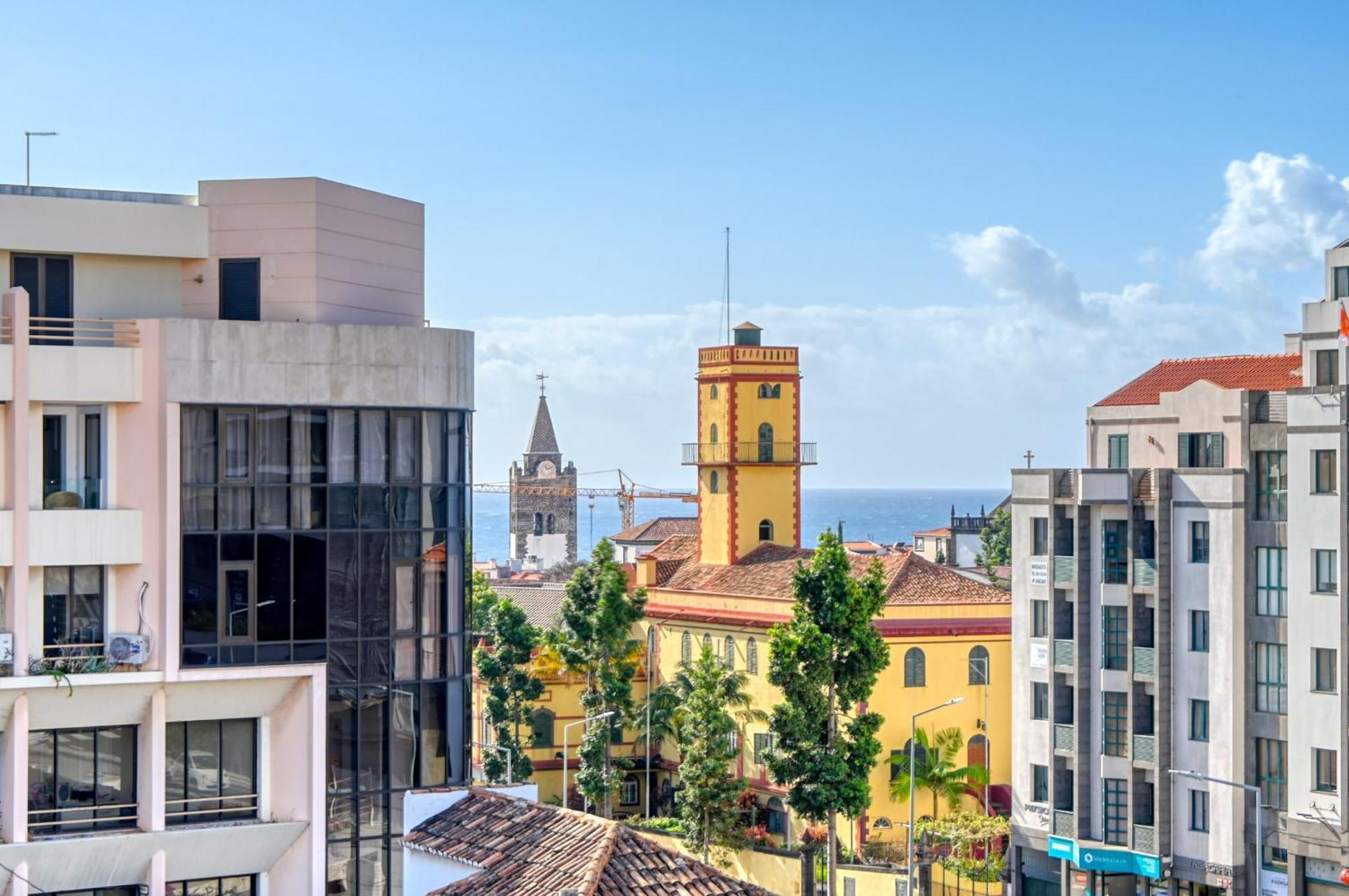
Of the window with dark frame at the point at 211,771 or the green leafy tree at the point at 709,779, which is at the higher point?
the window with dark frame at the point at 211,771

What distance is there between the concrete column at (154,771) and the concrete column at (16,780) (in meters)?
2.09

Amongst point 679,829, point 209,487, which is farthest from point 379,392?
point 679,829

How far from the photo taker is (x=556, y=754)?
281ft

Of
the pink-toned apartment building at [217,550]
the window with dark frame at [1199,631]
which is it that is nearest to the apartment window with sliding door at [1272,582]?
the window with dark frame at [1199,631]

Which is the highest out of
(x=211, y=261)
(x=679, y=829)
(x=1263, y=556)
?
(x=211, y=261)

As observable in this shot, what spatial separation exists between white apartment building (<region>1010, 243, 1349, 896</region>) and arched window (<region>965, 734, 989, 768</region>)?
9.41 metres

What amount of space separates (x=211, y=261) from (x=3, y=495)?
20.3 ft

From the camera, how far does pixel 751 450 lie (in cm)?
9012

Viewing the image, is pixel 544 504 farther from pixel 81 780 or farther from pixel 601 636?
pixel 81 780

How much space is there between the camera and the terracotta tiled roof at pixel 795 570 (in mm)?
77000

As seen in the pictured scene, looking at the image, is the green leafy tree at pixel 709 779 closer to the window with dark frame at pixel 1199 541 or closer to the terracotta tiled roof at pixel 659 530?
the window with dark frame at pixel 1199 541

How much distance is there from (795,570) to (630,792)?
494 inches

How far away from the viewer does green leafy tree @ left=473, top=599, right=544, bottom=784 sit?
258 ft

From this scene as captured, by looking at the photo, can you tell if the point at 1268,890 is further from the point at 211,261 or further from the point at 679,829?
the point at 211,261
